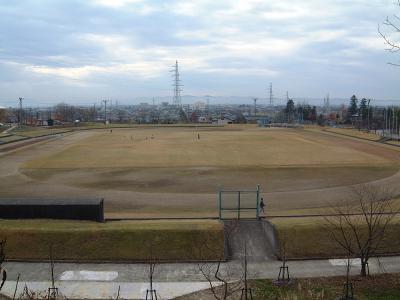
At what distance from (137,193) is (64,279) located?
49.7 feet

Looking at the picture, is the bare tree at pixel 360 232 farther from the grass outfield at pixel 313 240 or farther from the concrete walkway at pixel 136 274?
the concrete walkway at pixel 136 274

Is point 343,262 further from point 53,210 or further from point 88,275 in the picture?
point 53,210

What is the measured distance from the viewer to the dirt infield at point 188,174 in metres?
28.5

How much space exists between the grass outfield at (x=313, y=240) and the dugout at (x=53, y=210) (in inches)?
328

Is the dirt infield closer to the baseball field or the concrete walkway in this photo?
the baseball field

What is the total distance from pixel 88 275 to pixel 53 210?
649 cm

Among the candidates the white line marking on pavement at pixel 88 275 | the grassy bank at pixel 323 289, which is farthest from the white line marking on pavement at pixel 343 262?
the white line marking on pavement at pixel 88 275

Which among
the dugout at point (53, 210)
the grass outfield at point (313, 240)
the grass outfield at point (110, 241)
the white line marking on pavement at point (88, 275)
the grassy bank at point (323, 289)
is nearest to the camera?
the grassy bank at point (323, 289)

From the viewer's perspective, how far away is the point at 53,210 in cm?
2150

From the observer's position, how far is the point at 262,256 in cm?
1764

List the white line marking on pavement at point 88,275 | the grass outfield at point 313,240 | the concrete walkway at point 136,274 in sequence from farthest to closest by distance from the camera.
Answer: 1. the grass outfield at point 313,240
2. the white line marking on pavement at point 88,275
3. the concrete walkway at point 136,274

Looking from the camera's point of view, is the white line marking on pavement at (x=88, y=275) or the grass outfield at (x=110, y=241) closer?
the white line marking on pavement at (x=88, y=275)

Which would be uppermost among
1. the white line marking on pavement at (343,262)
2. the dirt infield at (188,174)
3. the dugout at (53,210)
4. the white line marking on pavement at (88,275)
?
the dugout at (53,210)

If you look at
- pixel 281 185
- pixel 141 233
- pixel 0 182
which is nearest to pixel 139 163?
pixel 0 182
